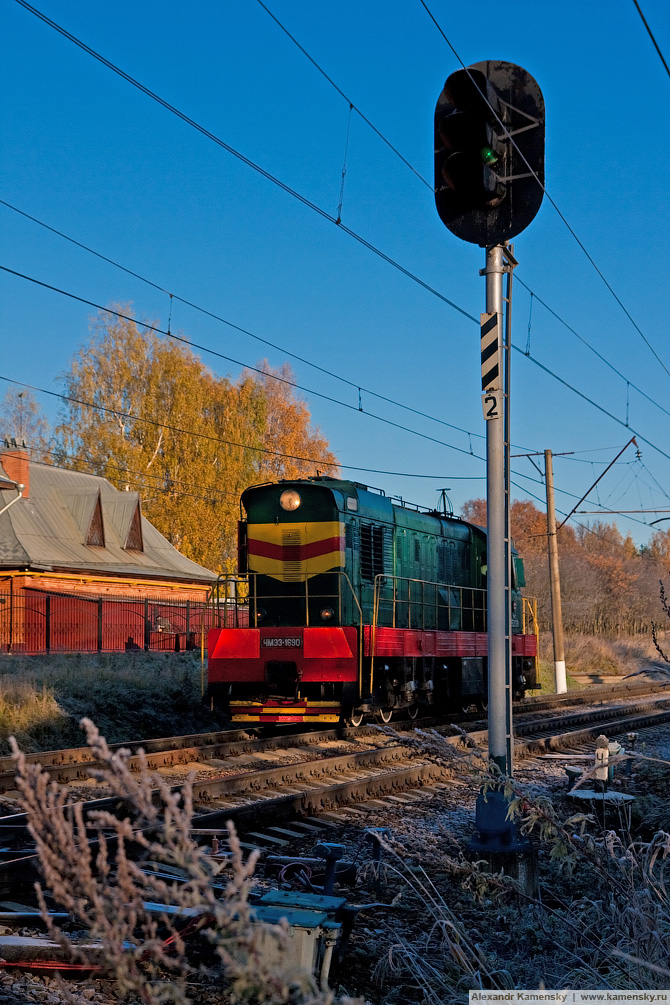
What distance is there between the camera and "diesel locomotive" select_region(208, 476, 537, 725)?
13.2 metres

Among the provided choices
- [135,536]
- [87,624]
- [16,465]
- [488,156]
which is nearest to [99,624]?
[87,624]

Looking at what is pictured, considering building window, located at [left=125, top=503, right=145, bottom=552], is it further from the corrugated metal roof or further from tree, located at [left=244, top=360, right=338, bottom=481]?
tree, located at [left=244, top=360, right=338, bottom=481]

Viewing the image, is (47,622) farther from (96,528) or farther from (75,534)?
(96,528)

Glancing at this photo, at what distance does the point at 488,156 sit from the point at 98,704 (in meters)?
11.8

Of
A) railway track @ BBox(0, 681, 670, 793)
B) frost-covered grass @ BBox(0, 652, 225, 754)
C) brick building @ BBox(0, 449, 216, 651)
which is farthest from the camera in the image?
brick building @ BBox(0, 449, 216, 651)

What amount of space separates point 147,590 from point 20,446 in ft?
23.3

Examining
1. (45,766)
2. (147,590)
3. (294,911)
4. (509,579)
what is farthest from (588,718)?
(147,590)

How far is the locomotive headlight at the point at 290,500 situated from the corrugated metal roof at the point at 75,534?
16.9 meters

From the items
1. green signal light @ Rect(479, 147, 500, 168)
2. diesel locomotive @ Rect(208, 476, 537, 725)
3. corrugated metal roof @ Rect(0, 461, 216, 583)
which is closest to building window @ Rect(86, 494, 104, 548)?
corrugated metal roof @ Rect(0, 461, 216, 583)

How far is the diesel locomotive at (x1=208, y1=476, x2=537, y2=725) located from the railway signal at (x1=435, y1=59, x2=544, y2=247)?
7.77 metres

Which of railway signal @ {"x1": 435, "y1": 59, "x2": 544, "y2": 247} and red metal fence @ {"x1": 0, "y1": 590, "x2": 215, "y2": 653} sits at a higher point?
railway signal @ {"x1": 435, "y1": 59, "x2": 544, "y2": 247}

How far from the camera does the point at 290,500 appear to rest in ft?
46.8

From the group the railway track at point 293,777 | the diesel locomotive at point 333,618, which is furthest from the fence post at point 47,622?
the railway track at point 293,777

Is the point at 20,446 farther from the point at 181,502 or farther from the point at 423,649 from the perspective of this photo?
the point at 423,649
